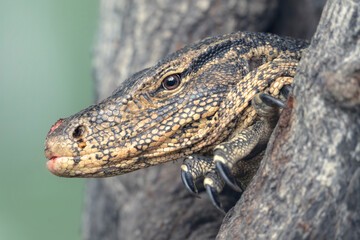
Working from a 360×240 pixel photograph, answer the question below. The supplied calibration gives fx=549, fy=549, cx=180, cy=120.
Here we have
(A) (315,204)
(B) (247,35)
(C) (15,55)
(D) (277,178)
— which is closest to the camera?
(A) (315,204)

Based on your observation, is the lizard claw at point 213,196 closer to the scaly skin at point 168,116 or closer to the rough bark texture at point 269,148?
the rough bark texture at point 269,148

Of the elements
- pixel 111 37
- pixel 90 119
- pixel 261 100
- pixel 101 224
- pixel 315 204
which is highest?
pixel 111 37

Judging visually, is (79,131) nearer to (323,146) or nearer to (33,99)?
(323,146)

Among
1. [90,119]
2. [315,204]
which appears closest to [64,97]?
[90,119]

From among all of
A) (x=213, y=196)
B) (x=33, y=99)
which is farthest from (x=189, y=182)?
(x=33, y=99)

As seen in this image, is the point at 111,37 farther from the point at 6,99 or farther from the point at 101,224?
the point at 101,224

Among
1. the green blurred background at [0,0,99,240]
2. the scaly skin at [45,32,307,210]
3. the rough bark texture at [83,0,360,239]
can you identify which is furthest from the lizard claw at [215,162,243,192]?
the green blurred background at [0,0,99,240]


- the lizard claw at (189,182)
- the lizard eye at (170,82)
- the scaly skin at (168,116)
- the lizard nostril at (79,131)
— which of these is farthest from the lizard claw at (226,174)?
the lizard nostril at (79,131)
